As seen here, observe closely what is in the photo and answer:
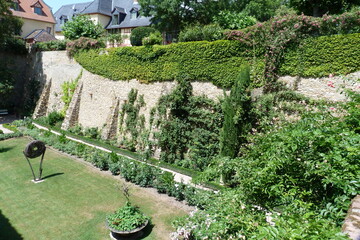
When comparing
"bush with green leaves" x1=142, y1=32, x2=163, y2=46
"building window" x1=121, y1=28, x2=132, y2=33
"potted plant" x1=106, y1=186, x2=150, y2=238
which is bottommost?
"potted plant" x1=106, y1=186, x2=150, y2=238

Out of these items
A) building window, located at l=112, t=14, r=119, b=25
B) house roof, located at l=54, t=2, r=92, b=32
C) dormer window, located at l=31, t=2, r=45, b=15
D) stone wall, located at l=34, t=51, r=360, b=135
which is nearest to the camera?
stone wall, located at l=34, t=51, r=360, b=135

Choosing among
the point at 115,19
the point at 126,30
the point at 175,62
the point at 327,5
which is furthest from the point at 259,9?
the point at 115,19

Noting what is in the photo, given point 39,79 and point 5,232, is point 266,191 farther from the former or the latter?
point 39,79

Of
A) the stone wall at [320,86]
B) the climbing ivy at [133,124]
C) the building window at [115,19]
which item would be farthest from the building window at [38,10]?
the stone wall at [320,86]

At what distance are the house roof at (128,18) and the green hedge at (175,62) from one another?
11361 millimetres

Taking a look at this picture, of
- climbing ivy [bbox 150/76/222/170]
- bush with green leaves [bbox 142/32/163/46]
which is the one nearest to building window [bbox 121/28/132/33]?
bush with green leaves [bbox 142/32/163/46]

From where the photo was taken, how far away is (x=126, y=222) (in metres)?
9.34

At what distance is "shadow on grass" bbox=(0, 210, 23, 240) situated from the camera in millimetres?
9055

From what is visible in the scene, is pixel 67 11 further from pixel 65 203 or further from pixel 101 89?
pixel 65 203

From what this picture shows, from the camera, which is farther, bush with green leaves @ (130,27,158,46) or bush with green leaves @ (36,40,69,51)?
bush with green leaves @ (36,40,69,51)

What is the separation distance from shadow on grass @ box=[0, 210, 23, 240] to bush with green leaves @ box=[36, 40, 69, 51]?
19258 mm

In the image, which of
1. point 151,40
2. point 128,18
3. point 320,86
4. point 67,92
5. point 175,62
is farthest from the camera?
point 128,18

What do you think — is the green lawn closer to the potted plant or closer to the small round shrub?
the potted plant

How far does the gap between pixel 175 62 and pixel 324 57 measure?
27.3 ft
